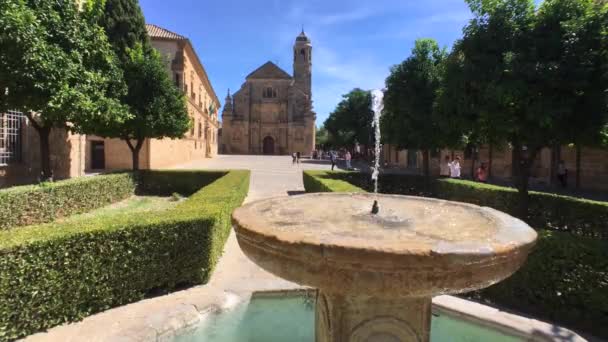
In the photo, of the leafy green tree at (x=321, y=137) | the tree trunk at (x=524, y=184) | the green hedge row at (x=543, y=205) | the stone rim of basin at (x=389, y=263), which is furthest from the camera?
the leafy green tree at (x=321, y=137)

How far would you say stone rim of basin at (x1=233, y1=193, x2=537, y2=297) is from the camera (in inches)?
66.3

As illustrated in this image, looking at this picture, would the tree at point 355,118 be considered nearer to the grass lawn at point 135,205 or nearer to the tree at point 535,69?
the grass lawn at point 135,205

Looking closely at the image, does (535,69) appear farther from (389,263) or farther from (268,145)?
(268,145)

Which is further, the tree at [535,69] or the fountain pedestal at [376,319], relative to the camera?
the tree at [535,69]

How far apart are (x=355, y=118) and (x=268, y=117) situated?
19.7 metres

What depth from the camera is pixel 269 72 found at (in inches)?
2288

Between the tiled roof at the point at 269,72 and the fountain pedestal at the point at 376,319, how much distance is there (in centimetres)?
5794

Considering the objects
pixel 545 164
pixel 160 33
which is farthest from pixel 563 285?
pixel 160 33

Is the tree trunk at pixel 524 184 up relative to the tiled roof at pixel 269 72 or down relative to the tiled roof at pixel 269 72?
down

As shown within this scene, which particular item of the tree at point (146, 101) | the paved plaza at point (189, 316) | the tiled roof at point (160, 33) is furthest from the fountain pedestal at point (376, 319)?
the tiled roof at point (160, 33)

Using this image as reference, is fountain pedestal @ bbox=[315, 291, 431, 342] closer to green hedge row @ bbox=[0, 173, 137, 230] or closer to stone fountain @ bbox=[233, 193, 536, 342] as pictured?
stone fountain @ bbox=[233, 193, 536, 342]

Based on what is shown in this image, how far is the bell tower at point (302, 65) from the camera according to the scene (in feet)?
204

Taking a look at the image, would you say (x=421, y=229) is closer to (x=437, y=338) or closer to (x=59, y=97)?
(x=437, y=338)

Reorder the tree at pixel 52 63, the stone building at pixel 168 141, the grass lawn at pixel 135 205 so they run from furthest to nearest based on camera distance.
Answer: the stone building at pixel 168 141
the grass lawn at pixel 135 205
the tree at pixel 52 63
